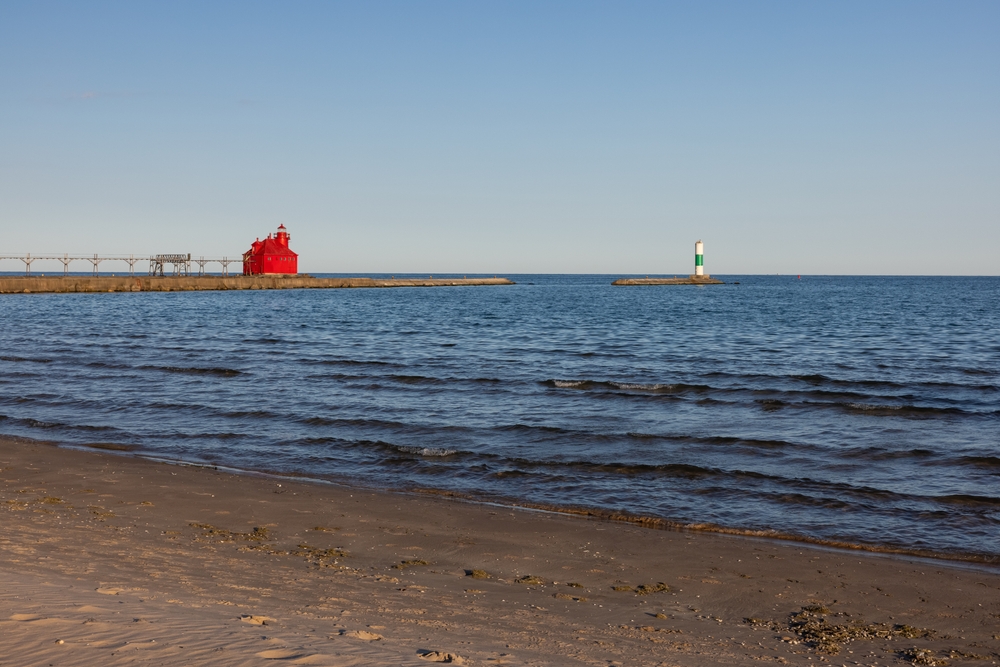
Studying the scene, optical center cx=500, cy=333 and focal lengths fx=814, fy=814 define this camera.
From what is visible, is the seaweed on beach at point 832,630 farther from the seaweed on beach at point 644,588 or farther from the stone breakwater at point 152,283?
the stone breakwater at point 152,283

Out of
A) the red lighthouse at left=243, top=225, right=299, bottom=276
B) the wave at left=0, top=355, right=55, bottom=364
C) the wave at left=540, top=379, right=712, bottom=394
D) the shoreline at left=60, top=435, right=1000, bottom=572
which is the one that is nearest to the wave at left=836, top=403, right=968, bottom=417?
the wave at left=540, top=379, right=712, bottom=394

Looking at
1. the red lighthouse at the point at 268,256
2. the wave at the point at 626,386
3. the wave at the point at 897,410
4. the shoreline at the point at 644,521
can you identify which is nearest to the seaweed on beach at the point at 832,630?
the shoreline at the point at 644,521

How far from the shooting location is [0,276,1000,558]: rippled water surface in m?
11.1

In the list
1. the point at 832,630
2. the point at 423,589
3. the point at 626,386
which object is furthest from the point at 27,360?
the point at 832,630

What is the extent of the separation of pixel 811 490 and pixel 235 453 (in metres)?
9.04

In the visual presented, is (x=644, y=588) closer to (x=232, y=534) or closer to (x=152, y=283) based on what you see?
(x=232, y=534)

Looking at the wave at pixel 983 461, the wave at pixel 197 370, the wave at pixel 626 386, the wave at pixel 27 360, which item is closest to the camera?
the wave at pixel 983 461

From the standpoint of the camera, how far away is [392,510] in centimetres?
1012

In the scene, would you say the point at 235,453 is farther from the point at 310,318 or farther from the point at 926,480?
the point at 310,318

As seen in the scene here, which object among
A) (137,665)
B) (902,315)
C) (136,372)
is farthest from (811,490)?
(902,315)

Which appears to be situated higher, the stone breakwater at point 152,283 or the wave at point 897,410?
the stone breakwater at point 152,283

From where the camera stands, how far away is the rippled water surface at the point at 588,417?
11055mm

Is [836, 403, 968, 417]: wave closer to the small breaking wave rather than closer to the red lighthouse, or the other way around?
the small breaking wave

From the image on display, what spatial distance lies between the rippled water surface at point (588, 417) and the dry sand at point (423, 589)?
60.1 inches
